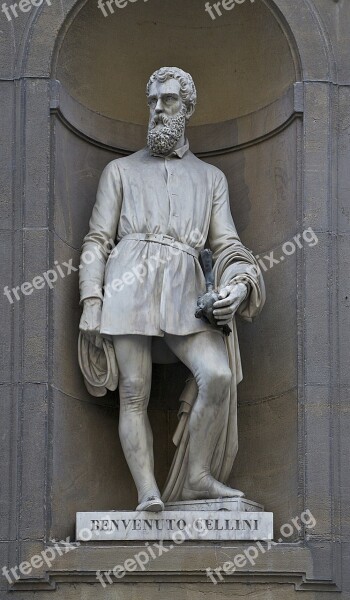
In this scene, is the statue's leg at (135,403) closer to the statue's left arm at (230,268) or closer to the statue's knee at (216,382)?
the statue's knee at (216,382)

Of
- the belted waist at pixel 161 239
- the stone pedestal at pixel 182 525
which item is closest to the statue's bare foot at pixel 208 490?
the stone pedestal at pixel 182 525

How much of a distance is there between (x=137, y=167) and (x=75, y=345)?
54.6 inches

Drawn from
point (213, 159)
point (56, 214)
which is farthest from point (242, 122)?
point (56, 214)

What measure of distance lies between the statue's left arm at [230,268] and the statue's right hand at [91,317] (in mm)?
854

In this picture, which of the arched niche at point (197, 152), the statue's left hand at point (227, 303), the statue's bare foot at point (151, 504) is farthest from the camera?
the arched niche at point (197, 152)

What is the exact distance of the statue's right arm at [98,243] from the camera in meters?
14.0

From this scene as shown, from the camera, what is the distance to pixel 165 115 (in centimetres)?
1448

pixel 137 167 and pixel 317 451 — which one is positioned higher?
pixel 137 167

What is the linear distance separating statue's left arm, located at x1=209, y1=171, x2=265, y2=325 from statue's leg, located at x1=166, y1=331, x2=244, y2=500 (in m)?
0.26

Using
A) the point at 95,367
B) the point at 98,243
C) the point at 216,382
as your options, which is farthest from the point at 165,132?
the point at 216,382

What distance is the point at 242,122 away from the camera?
49.7 ft

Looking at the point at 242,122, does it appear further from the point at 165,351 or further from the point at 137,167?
the point at 165,351
